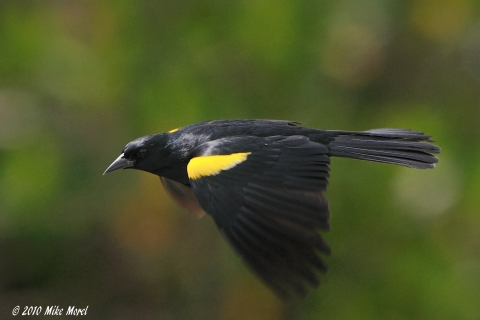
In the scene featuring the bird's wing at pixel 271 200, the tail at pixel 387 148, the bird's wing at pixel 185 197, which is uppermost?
the tail at pixel 387 148

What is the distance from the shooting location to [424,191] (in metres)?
4.72

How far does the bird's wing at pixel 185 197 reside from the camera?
3482mm

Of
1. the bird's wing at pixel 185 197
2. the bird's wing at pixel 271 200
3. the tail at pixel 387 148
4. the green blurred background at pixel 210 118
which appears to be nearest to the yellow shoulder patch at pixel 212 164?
the bird's wing at pixel 271 200

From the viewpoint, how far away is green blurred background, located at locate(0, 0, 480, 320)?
191 inches

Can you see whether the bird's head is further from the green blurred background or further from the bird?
the green blurred background

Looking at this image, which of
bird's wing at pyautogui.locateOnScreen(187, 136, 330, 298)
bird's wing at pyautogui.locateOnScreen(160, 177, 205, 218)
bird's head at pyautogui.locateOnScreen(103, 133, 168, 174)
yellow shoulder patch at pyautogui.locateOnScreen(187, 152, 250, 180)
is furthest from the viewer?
bird's wing at pyautogui.locateOnScreen(160, 177, 205, 218)

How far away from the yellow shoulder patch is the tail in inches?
16.0

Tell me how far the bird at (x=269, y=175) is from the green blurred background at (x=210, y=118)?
1.55 metres

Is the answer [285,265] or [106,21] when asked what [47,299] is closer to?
[106,21]

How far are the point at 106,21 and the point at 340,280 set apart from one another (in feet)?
7.75

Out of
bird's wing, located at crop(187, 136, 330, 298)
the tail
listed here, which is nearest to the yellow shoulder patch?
bird's wing, located at crop(187, 136, 330, 298)

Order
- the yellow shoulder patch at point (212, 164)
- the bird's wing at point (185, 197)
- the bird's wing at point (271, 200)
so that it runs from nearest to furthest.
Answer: the bird's wing at point (271, 200), the yellow shoulder patch at point (212, 164), the bird's wing at point (185, 197)

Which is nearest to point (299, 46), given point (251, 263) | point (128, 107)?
point (128, 107)

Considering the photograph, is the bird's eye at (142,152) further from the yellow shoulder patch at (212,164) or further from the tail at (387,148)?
the tail at (387,148)
